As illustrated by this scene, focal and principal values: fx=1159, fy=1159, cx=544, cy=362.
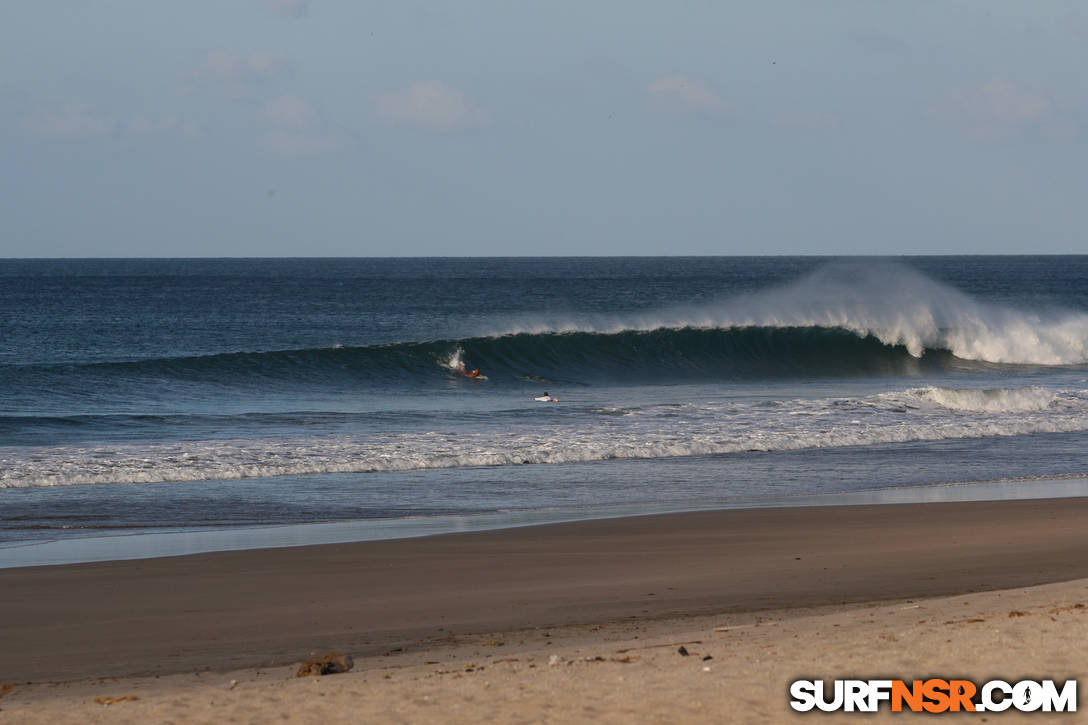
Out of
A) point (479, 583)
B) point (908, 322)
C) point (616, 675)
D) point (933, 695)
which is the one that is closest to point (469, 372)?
point (908, 322)

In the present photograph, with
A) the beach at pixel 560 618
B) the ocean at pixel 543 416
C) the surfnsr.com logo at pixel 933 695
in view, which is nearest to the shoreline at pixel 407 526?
the ocean at pixel 543 416

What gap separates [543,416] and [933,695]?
1668cm

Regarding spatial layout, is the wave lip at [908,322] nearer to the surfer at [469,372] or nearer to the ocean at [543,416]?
the ocean at [543,416]

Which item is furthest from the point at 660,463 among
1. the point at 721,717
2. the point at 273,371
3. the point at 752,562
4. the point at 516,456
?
the point at 273,371

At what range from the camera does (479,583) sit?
27.8ft

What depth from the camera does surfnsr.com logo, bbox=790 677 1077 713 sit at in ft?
15.6

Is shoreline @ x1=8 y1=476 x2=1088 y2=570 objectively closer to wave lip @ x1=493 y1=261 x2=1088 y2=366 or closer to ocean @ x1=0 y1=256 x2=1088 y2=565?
ocean @ x1=0 y1=256 x2=1088 y2=565

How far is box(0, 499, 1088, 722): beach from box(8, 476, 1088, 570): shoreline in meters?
0.48

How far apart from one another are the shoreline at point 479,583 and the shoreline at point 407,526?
14.3 inches

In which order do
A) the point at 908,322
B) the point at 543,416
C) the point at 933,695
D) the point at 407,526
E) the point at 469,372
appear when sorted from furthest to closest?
1. the point at 908,322
2. the point at 469,372
3. the point at 543,416
4. the point at 407,526
5. the point at 933,695

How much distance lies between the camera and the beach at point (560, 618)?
204 inches

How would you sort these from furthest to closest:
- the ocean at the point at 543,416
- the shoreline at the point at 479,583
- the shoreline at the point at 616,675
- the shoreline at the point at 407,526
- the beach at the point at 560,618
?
the ocean at the point at 543,416, the shoreline at the point at 407,526, the shoreline at the point at 479,583, the beach at the point at 560,618, the shoreline at the point at 616,675

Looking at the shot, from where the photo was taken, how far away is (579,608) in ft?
24.8

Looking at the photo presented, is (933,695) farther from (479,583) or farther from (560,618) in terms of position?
(479,583)
